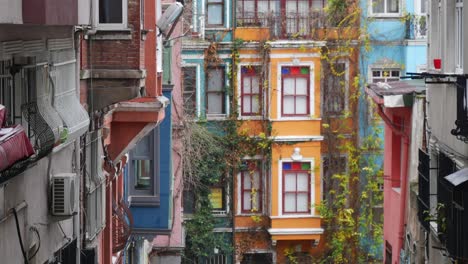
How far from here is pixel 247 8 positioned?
39.3 m

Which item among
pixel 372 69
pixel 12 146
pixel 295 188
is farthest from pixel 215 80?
pixel 12 146

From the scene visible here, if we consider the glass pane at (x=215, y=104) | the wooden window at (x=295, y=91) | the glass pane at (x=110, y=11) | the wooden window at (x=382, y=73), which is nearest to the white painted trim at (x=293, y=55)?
the wooden window at (x=295, y=91)

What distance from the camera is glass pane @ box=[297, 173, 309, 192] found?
39469 mm

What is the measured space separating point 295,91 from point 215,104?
7.64ft

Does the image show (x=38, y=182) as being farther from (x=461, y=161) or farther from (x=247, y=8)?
(x=247, y=8)

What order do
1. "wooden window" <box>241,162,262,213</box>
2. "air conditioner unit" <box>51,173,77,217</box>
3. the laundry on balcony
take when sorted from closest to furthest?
the laundry on balcony < "air conditioner unit" <box>51,173,77,217</box> < "wooden window" <box>241,162,262,213</box>

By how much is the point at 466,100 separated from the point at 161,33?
745 centimetres

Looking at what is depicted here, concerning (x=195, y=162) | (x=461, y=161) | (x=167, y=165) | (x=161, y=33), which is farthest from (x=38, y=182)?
(x=195, y=162)

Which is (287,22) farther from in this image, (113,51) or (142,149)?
(113,51)

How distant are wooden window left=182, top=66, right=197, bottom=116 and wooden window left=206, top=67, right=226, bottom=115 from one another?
40cm

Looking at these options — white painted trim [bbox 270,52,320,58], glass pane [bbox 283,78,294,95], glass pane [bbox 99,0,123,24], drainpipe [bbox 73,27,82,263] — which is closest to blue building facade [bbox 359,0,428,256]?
white painted trim [bbox 270,52,320,58]

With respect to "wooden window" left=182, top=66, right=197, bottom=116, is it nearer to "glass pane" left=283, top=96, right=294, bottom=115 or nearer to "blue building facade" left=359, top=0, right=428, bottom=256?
"glass pane" left=283, top=96, right=294, bottom=115

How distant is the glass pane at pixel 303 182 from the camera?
39.5 m

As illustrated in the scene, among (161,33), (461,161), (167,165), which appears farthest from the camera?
(167,165)
